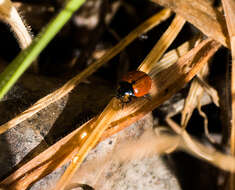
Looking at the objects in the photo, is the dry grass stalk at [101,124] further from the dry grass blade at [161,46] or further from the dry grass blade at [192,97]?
the dry grass blade at [192,97]

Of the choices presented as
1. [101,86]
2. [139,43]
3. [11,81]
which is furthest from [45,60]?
[11,81]

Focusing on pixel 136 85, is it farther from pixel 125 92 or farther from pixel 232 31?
pixel 232 31

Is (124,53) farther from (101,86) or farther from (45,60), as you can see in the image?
(45,60)

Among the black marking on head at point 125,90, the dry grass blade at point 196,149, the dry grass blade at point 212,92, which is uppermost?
the black marking on head at point 125,90

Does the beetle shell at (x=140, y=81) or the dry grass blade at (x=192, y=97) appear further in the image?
the dry grass blade at (x=192, y=97)

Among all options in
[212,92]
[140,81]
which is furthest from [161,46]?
[212,92]

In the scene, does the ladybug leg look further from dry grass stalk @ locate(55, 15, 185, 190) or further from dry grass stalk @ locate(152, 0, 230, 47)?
dry grass stalk @ locate(152, 0, 230, 47)

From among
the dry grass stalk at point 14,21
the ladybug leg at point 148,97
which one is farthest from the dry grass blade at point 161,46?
the dry grass stalk at point 14,21

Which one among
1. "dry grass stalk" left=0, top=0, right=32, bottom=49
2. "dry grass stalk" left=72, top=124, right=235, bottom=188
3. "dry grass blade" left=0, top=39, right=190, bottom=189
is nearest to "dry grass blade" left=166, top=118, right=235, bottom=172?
"dry grass stalk" left=72, top=124, right=235, bottom=188
